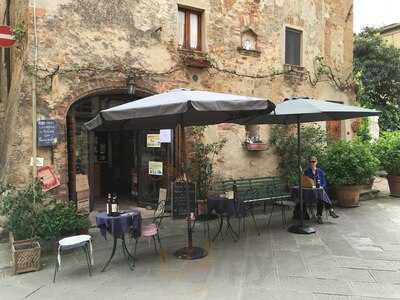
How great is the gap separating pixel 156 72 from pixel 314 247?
4.92 m

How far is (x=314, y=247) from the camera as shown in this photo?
21.0ft

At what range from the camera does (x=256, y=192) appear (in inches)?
327

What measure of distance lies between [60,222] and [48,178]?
1.32m

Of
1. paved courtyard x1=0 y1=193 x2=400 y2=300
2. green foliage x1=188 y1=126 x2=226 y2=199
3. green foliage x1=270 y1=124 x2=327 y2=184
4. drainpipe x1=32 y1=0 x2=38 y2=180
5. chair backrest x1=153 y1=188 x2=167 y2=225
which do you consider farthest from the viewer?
green foliage x1=270 y1=124 x2=327 y2=184

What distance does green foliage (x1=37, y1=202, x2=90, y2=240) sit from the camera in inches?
246

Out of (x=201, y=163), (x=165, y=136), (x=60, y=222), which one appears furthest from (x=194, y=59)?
(x=60, y=222)

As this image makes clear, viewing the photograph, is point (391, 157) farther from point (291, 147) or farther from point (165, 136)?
point (165, 136)

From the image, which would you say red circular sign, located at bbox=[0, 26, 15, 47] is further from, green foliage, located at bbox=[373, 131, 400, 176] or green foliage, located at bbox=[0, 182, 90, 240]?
green foliage, located at bbox=[373, 131, 400, 176]

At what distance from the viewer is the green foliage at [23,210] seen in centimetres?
614

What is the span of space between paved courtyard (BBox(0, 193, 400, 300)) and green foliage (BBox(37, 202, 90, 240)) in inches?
15.5

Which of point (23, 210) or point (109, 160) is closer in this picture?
point (23, 210)

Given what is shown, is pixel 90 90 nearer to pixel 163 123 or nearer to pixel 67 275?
pixel 163 123

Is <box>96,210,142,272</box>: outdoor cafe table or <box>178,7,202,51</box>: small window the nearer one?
<box>96,210,142,272</box>: outdoor cafe table

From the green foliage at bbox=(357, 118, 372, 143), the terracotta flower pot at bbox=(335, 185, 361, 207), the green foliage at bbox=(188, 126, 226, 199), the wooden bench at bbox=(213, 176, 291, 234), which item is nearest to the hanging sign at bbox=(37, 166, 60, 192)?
the green foliage at bbox=(188, 126, 226, 199)
